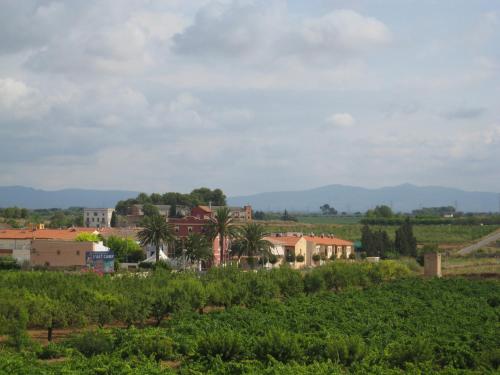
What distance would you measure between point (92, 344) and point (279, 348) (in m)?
7.13

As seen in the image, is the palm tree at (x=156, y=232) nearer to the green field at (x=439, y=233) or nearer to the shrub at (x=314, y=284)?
the shrub at (x=314, y=284)

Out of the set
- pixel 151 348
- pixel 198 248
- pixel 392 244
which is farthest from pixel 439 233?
pixel 151 348

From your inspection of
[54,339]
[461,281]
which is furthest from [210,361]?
[461,281]

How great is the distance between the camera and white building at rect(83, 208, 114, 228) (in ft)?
494

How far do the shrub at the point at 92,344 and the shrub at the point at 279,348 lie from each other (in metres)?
5.68

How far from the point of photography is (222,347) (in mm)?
25047

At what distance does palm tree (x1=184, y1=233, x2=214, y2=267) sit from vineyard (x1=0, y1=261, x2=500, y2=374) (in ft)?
45.6

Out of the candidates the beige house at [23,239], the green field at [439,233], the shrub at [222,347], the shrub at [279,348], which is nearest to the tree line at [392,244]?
the green field at [439,233]

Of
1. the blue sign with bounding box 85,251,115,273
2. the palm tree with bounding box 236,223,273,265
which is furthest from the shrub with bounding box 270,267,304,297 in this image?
the blue sign with bounding box 85,251,115,273

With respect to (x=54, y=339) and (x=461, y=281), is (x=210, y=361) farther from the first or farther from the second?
→ (x=461, y=281)

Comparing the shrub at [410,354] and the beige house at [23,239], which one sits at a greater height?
the beige house at [23,239]

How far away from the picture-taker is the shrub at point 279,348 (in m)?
24.9

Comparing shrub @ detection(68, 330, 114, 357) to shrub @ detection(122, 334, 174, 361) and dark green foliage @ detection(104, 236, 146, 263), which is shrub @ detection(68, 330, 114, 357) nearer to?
shrub @ detection(122, 334, 174, 361)

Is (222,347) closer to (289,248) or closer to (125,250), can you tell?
(125,250)
